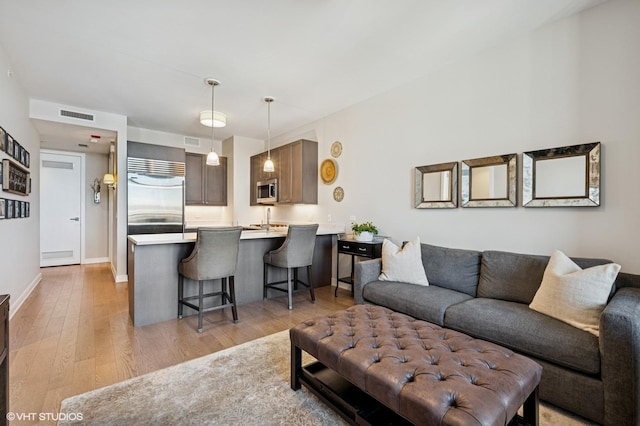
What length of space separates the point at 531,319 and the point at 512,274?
616 mm

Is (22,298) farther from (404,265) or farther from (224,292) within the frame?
(404,265)

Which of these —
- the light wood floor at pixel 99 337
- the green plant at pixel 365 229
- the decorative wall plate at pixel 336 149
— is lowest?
the light wood floor at pixel 99 337

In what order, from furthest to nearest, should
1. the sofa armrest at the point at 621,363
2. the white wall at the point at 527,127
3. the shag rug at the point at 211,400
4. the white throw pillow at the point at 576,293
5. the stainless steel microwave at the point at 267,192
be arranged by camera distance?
the stainless steel microwave at the point at 267,192
the white wall at the point at 527,127
the white throw pillow at the point at 576,293
the shag rug at the point at 211,400
the sofa armrest at the point at 621,363

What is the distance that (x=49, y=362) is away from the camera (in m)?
2.28

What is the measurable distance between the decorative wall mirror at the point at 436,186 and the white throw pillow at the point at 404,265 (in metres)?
0.58

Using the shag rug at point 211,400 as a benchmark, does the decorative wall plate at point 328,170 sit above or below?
above

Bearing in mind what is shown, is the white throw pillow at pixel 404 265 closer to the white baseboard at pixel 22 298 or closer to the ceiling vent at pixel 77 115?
the white baseboard at pixel 22 298

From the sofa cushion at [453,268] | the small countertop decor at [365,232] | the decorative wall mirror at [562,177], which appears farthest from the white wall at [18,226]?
the decorative wall mirror at [562,177]

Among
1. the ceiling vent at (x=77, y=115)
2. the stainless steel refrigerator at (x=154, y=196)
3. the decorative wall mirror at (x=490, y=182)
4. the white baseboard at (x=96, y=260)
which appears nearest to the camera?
the decorative wall mirror at (x=490, y=182)

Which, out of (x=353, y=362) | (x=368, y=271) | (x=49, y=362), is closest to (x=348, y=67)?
(x=368, y=271)

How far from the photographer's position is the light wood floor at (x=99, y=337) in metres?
2.03

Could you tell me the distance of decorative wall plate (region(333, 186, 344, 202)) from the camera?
4.61m

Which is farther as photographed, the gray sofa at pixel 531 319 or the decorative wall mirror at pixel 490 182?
the decorative wall mirror at pixel 490 182

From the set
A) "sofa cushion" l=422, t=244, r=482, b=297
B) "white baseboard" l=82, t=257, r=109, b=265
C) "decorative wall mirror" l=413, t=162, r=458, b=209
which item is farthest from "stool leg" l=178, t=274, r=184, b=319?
"white baseboard" l=82, t=257, r=109, b=265
